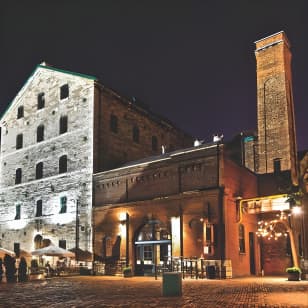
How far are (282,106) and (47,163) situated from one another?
1822 centimetres

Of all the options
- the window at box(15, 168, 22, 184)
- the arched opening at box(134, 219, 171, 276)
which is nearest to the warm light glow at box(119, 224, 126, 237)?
the arched opening at box(134, 219, 171, 276)

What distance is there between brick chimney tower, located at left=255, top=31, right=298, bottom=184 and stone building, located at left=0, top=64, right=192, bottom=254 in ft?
32.8

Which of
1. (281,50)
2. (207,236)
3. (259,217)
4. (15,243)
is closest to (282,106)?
(281,50)

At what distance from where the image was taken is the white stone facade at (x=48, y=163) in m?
30.2

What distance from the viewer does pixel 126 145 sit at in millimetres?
32844

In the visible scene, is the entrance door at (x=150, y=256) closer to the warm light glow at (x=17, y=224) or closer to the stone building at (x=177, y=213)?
the stone building at (x=177, y=213)

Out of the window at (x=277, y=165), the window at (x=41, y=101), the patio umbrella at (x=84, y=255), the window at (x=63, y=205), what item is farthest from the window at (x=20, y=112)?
the window at (x=277, y=165)

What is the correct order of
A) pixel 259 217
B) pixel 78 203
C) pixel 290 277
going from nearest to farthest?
pixel 290 277
pixel 259 217
pixel 78 203

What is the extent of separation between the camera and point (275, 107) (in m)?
29.0

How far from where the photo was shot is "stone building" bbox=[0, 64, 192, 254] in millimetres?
30250

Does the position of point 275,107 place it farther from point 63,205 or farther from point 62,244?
point 62,244

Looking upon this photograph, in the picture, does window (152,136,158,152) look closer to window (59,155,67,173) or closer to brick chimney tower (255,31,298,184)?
window (59,155,67,173)

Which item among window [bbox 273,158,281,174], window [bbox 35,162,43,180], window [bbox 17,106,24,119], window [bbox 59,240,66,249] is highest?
window [bbox 17,106,24,119]

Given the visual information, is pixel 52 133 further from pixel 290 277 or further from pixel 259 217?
pixel 290 277
